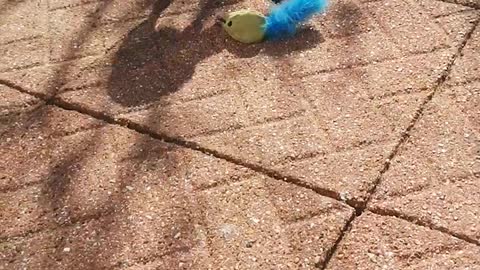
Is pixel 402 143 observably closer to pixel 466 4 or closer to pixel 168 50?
pixel 466 4

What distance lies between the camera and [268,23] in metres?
3.39

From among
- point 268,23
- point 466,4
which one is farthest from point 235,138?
point 466,4

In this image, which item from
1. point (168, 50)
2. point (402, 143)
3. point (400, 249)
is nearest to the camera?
point (400, 249)

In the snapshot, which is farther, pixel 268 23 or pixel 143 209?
pixel 268 23

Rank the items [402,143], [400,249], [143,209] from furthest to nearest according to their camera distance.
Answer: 1. [402,143]
2. [143,209]
3. [400,249]

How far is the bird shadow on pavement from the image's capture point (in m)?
3.16

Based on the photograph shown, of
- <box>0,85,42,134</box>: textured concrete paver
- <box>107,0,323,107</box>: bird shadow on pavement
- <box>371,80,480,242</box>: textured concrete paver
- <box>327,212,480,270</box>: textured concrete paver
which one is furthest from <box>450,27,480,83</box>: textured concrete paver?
<box>0,85,42,134</box>: textured concrete paver

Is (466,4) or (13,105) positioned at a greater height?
(466,4)

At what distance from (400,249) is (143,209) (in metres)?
0.86

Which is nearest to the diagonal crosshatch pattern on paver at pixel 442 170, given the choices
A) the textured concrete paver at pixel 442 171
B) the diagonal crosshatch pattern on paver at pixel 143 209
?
the textured concrete paver at pixel 442 171

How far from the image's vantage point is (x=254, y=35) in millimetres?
3361

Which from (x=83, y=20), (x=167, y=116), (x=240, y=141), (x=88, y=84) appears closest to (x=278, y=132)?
(x=240, y=141)

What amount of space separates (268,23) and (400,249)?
4.36ft

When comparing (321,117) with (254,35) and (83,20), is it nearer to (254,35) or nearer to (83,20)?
(254,35)
